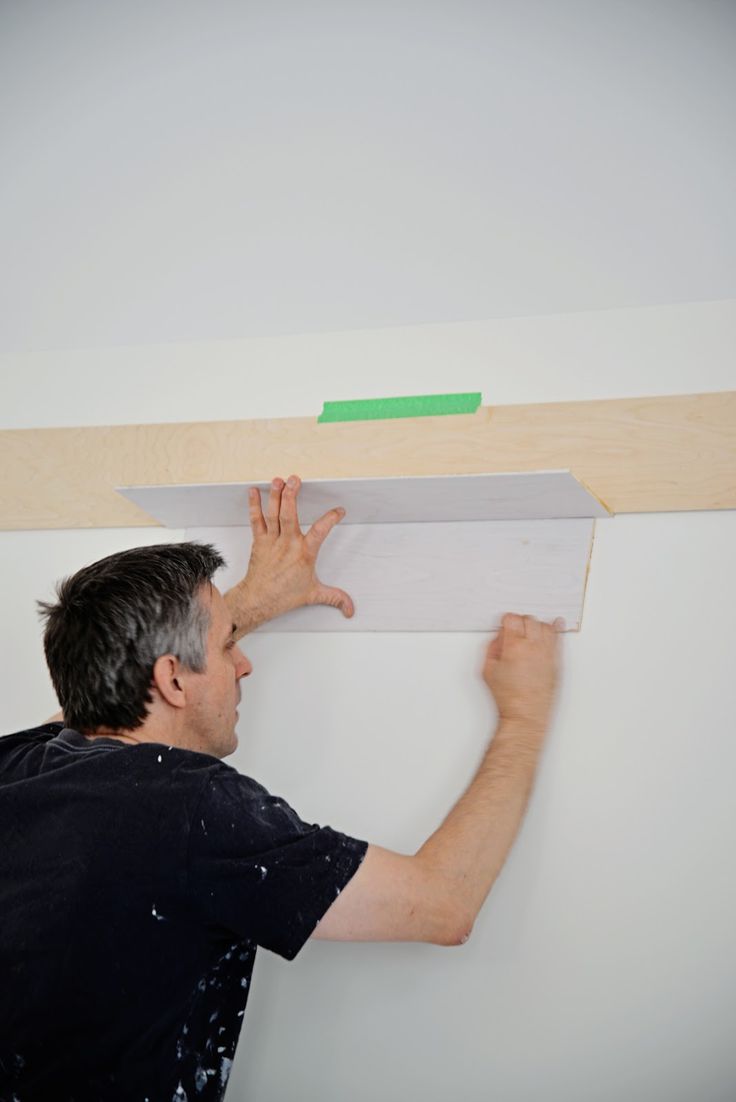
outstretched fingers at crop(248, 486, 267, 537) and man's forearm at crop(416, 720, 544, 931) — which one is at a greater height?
outstretched fingers at crop(248, 486, 267, 537)

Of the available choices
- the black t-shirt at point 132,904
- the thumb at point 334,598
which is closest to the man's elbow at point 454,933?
the black t-shirt at point 132,904

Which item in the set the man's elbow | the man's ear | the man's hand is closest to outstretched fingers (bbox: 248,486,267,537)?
the man's hand

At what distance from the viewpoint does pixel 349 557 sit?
2066 mm

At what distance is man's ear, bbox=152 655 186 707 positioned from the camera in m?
1.66

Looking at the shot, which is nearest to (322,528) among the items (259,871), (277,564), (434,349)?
(277,564)

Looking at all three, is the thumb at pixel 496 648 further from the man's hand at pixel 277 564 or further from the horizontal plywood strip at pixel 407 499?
the man's hand at pixel 277 564

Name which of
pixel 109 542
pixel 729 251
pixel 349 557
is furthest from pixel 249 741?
pixel 729 251

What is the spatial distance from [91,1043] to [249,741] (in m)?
0.72

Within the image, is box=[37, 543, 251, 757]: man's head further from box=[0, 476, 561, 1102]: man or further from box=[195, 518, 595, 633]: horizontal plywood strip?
box=[195, 518, 595, 633]: horizontal plywood strip

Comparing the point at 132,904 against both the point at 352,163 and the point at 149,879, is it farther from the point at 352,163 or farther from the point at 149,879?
the point at 352,163

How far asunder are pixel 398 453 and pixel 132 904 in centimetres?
99

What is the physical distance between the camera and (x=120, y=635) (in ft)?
5.41

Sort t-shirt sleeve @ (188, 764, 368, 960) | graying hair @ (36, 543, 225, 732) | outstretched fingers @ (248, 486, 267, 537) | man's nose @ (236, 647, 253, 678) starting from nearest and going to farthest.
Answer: t-shirt sleeve @ (188, 764, 368, 960)
graying hair @ (36, 543, 225, 732)
man's nose @ (236, 647, 253, 678)
outstretched fingers @ (248, 486, 267, 537)

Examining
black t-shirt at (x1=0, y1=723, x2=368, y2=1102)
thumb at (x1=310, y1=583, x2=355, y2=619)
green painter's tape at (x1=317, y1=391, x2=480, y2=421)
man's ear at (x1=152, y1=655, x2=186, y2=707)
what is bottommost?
black t-shirt at (x1=0, y1=723, x2=368, y2=1102)
